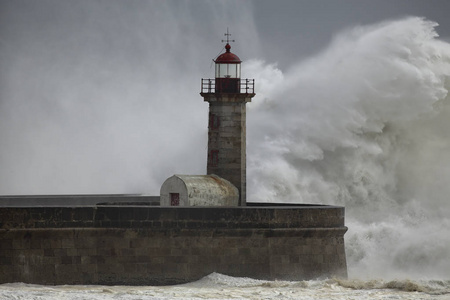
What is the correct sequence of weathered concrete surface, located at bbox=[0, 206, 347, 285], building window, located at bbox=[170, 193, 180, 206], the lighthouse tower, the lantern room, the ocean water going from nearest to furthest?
the ocean water, weathered concrete surface, located at bbox=[0, 206, 347, 285], building window, located at bbox=[170, 193, 180, 206], the lighthouse tower, the lantern room

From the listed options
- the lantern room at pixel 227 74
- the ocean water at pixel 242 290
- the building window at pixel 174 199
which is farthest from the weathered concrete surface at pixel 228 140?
the ocean water at pixel 242 290

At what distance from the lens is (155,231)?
20.9m

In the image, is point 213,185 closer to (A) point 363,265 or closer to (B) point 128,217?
(B) point 128,217

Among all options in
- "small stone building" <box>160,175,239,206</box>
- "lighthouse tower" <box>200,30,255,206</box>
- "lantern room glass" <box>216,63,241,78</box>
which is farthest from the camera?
"lantern room glass" <box>216,63,241,78</box>

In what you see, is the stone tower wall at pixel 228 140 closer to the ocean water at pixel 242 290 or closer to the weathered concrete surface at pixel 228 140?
the weathered concrete surface at pixel 228 140

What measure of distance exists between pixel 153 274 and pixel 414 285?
13.2 ft

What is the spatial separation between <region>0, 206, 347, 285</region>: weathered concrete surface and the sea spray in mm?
8778

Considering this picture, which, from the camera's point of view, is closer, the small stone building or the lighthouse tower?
the small stone building

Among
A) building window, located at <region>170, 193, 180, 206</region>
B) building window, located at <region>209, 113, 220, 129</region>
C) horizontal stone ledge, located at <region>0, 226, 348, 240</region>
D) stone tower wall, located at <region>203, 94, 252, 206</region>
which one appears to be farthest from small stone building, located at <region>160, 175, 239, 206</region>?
horizontal stone ledge, located at <region>0, 226, 348, 240</region>

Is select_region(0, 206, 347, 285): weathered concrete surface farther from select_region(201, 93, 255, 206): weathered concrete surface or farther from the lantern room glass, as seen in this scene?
the lantern room glass

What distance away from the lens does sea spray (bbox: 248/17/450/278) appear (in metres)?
30.8

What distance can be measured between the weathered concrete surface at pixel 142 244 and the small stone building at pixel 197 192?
4.59 feet

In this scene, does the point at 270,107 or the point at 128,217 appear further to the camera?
the point at 270,107

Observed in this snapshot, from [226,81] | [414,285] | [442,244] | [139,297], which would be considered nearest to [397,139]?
[442,244]
